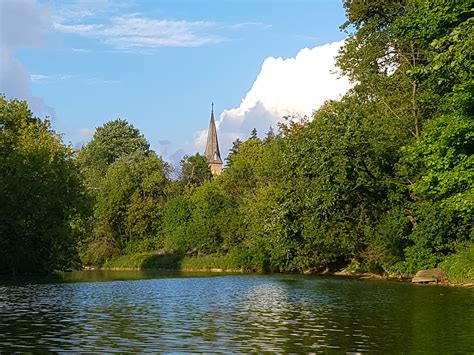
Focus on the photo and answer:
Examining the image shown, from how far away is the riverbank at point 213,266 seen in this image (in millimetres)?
43469

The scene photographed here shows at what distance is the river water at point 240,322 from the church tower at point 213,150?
142102 mm

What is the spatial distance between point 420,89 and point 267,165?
103 feet

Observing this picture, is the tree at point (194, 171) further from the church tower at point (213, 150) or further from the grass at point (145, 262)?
the church tower at point (213, 150)

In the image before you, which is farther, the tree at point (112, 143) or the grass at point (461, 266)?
the tree at point (112, 143)

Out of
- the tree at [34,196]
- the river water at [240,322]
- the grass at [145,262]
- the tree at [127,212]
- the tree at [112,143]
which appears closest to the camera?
the river water at [240,322]

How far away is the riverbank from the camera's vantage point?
43.5 metres

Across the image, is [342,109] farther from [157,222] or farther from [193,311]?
[157,222]

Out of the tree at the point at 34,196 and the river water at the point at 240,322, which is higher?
the tree at the point at 34,196

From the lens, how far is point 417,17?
4119 centimetres

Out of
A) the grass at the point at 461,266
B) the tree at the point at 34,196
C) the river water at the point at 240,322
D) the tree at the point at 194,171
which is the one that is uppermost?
the tree at the point at 194,171

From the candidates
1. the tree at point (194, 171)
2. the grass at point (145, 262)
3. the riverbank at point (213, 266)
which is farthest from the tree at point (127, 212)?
the tree at point (194, 171)

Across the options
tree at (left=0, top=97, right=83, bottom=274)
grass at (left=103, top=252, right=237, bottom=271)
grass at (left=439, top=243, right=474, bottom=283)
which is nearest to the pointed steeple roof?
grass at (left=103, top=252, right=237, bottom=271)

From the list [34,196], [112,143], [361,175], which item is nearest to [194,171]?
[112,143]

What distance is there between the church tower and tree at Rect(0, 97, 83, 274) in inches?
4458
